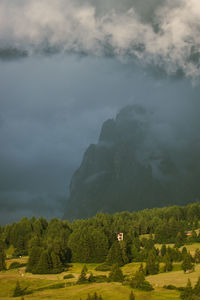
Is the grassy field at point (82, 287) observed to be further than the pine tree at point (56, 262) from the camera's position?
No

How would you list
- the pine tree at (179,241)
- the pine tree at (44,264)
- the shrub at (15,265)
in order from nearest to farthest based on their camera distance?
the pine tree at (44,264) < the shrub at (15,265) < the pine tree at (179,241)

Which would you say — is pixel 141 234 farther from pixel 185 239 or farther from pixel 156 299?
pixel 156 299

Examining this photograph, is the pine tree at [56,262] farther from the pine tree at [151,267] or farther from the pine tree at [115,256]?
the pine tree at [151,267]

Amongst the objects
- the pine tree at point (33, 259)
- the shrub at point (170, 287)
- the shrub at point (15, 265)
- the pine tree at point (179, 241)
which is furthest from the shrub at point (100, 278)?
the pine tree at point (179, 241)

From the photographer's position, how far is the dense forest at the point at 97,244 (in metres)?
114

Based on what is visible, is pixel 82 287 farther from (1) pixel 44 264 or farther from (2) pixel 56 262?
(2) pixel 56 262

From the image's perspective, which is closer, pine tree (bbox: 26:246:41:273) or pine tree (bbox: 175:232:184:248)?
pine tree (bbox: 26:246:41:273)

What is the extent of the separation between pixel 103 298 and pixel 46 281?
104ft

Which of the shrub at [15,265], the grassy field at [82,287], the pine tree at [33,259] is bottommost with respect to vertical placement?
the grassy field at [82,287]

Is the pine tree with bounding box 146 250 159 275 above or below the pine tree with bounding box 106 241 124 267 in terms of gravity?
below

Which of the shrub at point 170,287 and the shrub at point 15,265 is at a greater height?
the shrub at point 15,265

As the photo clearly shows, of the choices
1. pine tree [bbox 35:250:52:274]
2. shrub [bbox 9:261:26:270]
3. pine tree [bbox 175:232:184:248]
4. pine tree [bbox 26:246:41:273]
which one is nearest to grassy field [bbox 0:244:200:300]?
pine tree [bbox 35:250:52:274]

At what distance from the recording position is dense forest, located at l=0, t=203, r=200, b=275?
114 m

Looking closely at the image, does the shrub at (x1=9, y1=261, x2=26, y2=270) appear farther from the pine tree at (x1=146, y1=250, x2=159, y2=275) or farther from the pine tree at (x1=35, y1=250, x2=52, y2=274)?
the pine tree at (x1=146, y1=250, x2=159, y2=275)
